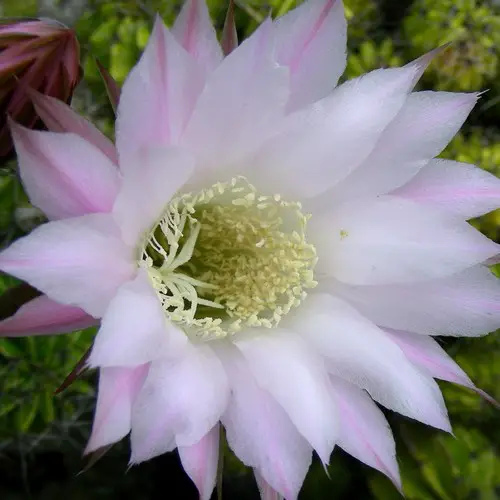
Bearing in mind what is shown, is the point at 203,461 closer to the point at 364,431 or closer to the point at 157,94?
the point at 364,431

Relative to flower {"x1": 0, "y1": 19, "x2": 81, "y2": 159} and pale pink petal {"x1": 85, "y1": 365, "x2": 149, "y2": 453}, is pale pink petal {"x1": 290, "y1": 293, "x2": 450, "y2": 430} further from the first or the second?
flower {"x1": 0, "y1": 19, "x2": 81, "y2": 159}

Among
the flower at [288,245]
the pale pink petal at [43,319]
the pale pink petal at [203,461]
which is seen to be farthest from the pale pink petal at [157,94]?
the pale pink petal at [203,461]

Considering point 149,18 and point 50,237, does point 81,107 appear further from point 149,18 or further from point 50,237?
point 50,237

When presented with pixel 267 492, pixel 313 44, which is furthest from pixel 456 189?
pixel 267 492

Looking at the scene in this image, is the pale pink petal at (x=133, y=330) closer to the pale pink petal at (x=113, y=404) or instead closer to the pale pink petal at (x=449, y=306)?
the pale pink petal at (x=113, y=404)

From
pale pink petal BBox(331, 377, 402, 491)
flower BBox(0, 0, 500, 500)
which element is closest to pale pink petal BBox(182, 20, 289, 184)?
flower BBox(0, 0, 500, 500)
